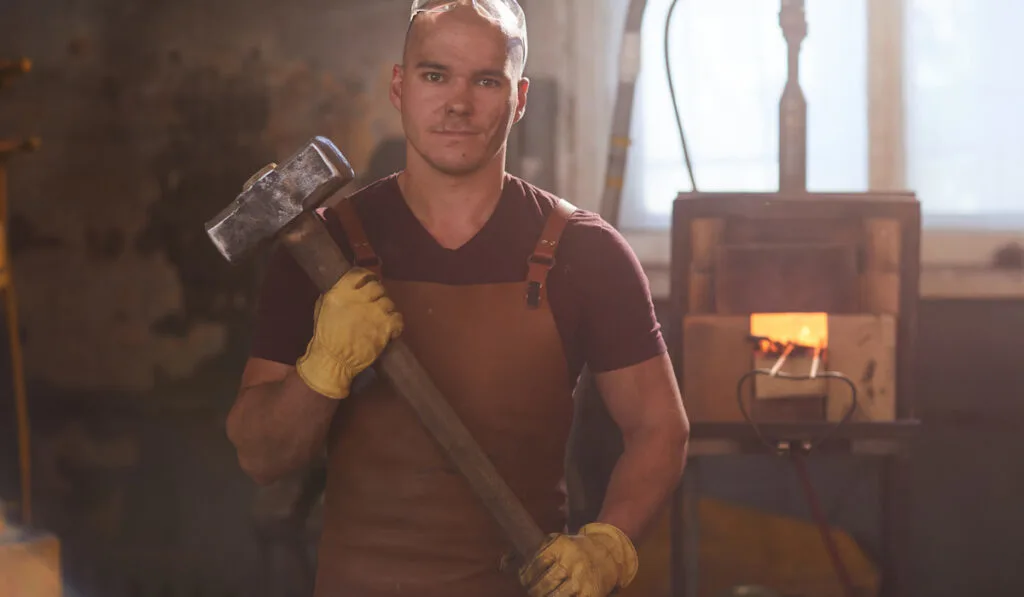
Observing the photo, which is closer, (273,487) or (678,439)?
(678,439)

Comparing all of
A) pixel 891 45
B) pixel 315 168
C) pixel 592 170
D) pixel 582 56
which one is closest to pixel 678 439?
pixel 315 168

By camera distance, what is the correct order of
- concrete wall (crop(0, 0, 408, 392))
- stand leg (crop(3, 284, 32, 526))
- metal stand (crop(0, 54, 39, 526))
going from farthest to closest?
concrete wall (crop(0, 0, 408, 392)) → stand leg (crop(3, 284, 32, 526)) → metal stand (crop(0, 54, 39, 526))

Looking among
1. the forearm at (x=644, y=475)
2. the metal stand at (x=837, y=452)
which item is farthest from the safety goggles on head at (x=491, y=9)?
the metal stand at (x=837, y=452)

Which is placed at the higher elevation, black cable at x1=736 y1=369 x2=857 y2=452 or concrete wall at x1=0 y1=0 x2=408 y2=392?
concrete wall at x1=0 y1=0 x2=408 y2=392

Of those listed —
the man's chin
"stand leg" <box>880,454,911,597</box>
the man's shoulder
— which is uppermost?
the man's chin

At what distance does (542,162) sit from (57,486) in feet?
5.93

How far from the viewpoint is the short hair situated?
1.76m

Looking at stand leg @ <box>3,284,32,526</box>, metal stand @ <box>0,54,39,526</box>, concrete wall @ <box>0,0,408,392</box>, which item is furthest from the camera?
concrete wall @ <box>0,0,408,392</box>

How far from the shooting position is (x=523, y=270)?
5.85ft

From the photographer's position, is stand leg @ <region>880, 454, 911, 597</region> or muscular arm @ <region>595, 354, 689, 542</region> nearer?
muscular arm @ <region>595, 354, 689, 542</region>

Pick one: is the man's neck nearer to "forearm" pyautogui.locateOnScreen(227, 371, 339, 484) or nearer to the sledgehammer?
the sledgehammer

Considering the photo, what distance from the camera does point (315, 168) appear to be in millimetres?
1568

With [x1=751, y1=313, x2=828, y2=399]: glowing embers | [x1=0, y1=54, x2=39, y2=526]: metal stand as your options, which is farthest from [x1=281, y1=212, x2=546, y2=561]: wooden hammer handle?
[x1=0, y1=54, x2=39, y2=526]: metal stand

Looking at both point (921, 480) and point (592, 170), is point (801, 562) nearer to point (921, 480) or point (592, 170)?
point (921, 480)
